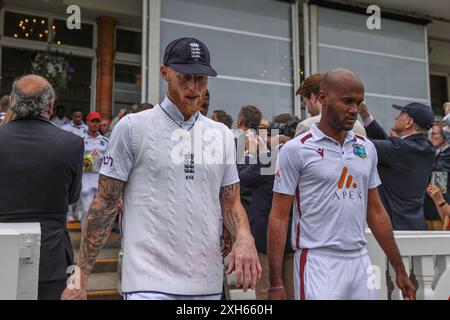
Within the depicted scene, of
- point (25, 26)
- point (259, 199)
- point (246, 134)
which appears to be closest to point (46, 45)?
point (25, 26)

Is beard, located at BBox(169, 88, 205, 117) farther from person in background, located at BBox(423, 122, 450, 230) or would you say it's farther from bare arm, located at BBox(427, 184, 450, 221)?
person in background, located at BBox(423, 122, 450, 230)

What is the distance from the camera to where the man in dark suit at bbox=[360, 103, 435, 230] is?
3338mm

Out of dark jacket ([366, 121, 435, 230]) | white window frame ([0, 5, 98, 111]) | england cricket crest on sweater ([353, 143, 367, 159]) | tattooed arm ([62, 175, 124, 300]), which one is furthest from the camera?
white window frame ([0, 5, 98, 111])

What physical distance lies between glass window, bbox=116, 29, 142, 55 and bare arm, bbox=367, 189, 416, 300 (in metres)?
8.70

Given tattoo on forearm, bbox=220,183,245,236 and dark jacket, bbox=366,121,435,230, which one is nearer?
tattoo on forearm, bbox=220,183,245,236

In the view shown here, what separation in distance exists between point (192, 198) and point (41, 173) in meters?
1.08

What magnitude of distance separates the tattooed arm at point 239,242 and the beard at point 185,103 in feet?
1.34

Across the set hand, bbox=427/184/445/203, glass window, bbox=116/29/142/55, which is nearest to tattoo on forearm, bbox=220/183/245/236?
hand, bbox=427/184/445/203

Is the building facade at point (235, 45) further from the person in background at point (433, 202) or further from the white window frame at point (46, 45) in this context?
the person in background at point (433, 202)

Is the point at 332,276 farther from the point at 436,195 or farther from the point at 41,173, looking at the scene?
the point at 436,195

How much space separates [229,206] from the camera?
2.11 metres
